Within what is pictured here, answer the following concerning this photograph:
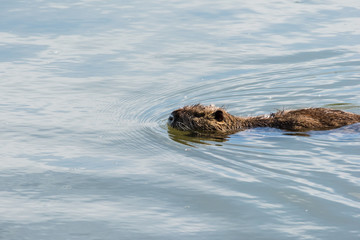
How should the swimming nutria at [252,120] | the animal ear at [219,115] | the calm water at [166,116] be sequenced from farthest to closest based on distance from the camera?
the animal ear at [219,115] < the swimming nutria at [252,120] < the calm water at [166,116]

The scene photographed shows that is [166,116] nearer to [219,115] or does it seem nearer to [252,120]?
[219,115]

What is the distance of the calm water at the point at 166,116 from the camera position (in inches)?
268

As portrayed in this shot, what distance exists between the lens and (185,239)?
6.29 metres

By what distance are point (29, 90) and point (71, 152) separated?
3.23 meters

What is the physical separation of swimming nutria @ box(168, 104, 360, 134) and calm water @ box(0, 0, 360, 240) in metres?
0.25

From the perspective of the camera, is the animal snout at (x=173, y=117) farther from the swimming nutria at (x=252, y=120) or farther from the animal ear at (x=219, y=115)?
the animal ear at (x=219, y=115)

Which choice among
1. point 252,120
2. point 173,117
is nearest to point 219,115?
point 252,120

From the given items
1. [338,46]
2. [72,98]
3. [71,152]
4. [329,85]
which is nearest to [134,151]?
[71,152]

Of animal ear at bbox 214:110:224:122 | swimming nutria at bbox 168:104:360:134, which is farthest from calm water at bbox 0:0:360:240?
animal ear at bbox 214:110:224:122

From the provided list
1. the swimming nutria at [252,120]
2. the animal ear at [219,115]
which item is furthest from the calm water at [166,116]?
the animal ear at [219,115]

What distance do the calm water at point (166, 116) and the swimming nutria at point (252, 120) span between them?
0.25 metres

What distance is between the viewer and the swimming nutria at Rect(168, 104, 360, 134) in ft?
32.5

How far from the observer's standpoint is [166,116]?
1125 cm

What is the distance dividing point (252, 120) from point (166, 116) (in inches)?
63.4
